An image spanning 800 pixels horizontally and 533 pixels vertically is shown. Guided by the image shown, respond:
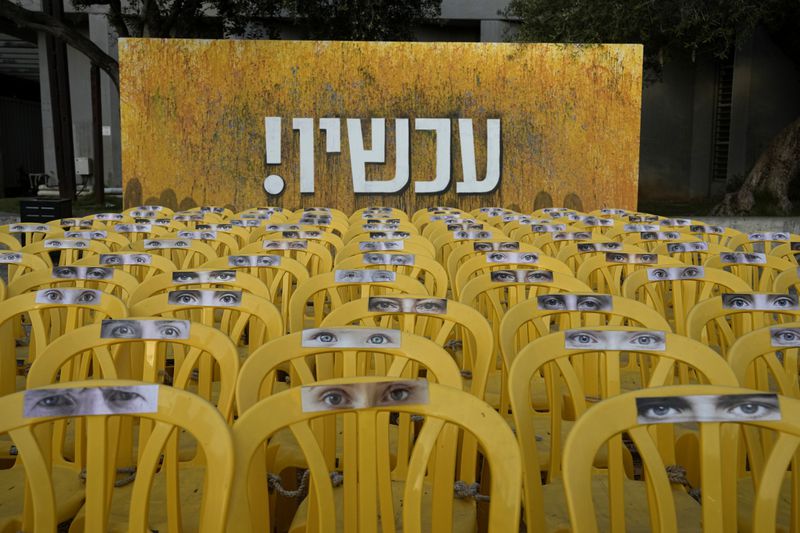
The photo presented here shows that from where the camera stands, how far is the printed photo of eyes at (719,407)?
1.54 m

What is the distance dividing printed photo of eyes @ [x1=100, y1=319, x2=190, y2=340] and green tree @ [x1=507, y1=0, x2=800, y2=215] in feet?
42.5

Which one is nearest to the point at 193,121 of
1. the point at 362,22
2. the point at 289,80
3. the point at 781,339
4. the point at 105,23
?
the point at 289,80

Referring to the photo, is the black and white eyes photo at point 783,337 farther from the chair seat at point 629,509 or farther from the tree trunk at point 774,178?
the tree trunk at point 774,178

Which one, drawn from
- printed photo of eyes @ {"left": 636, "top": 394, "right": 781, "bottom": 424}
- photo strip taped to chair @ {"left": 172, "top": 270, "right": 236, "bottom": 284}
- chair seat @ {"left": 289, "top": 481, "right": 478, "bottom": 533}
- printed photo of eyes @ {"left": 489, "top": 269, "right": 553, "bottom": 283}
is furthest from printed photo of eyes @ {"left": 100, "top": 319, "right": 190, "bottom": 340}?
printed photo of eyes @ {"left": 489, "top": 269, "right": 553, "bottom": 283}

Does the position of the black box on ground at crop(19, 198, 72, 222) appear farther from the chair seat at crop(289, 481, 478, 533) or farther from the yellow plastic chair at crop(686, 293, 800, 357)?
the yellow plastic chair at crop(686, 293, 800, 357)

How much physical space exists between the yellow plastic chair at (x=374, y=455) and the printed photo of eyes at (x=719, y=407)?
1.07ft

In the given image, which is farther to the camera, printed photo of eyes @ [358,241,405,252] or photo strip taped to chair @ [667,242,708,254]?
photo strip taped to chair @ [667,242,708,254]

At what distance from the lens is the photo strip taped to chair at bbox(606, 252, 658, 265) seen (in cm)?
399

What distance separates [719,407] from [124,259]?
3189 mm

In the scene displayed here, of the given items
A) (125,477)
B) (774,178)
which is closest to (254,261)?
(125,477)

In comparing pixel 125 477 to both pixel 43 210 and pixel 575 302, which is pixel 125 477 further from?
pixel 43 210

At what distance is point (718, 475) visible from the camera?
158 centimetres

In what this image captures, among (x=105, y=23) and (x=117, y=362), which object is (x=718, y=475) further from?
(x=105, y=23)

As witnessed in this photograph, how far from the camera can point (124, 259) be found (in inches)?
153
